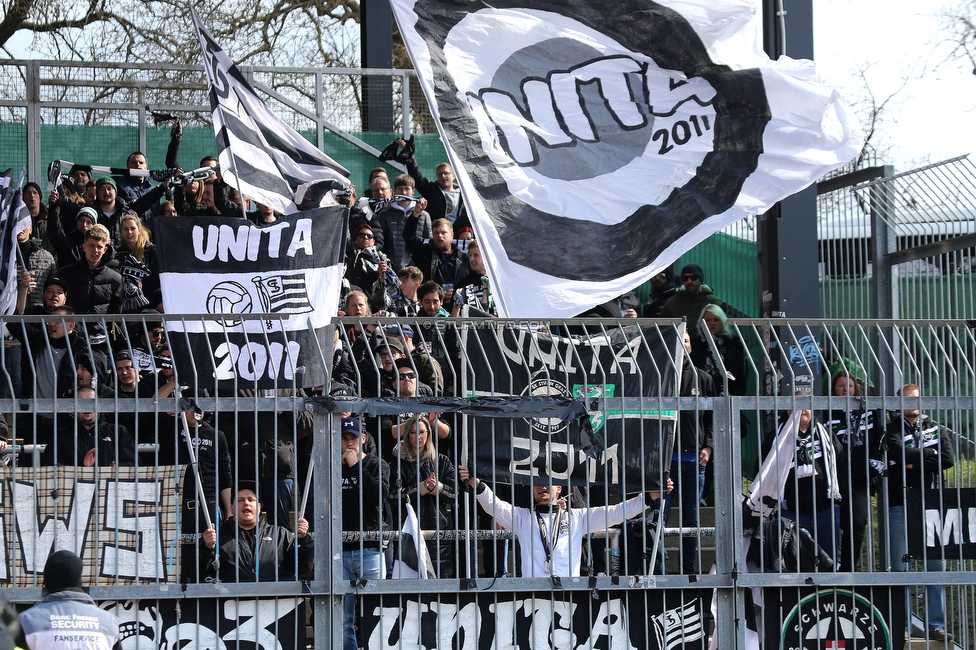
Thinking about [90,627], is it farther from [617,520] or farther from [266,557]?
[617,520]

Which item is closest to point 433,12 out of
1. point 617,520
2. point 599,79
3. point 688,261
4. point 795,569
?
point 599,79

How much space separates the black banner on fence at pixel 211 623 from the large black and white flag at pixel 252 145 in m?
3.37

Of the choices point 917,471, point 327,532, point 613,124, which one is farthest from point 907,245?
point 327,532

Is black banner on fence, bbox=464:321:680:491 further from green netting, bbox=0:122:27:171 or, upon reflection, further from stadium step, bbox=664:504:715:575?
green netting, bbox=0:122:27:171

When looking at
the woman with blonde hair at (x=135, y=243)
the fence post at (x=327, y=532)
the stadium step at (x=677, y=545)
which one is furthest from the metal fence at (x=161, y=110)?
the fence post at (x=327, y=532)

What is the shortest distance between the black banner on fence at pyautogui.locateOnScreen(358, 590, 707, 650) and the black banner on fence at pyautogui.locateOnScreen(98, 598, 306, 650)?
44 centimetres

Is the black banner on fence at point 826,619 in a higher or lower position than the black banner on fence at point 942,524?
lower

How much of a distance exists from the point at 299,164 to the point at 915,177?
18.6ft

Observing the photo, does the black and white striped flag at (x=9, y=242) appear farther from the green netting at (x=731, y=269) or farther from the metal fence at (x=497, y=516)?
the green netting at (x=731, y=269)

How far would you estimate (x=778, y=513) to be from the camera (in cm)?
753

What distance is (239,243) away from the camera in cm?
795

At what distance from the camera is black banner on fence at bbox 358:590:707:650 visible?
726 centimetres

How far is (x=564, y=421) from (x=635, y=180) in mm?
2674

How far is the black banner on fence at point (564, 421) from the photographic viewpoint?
7410 mm
